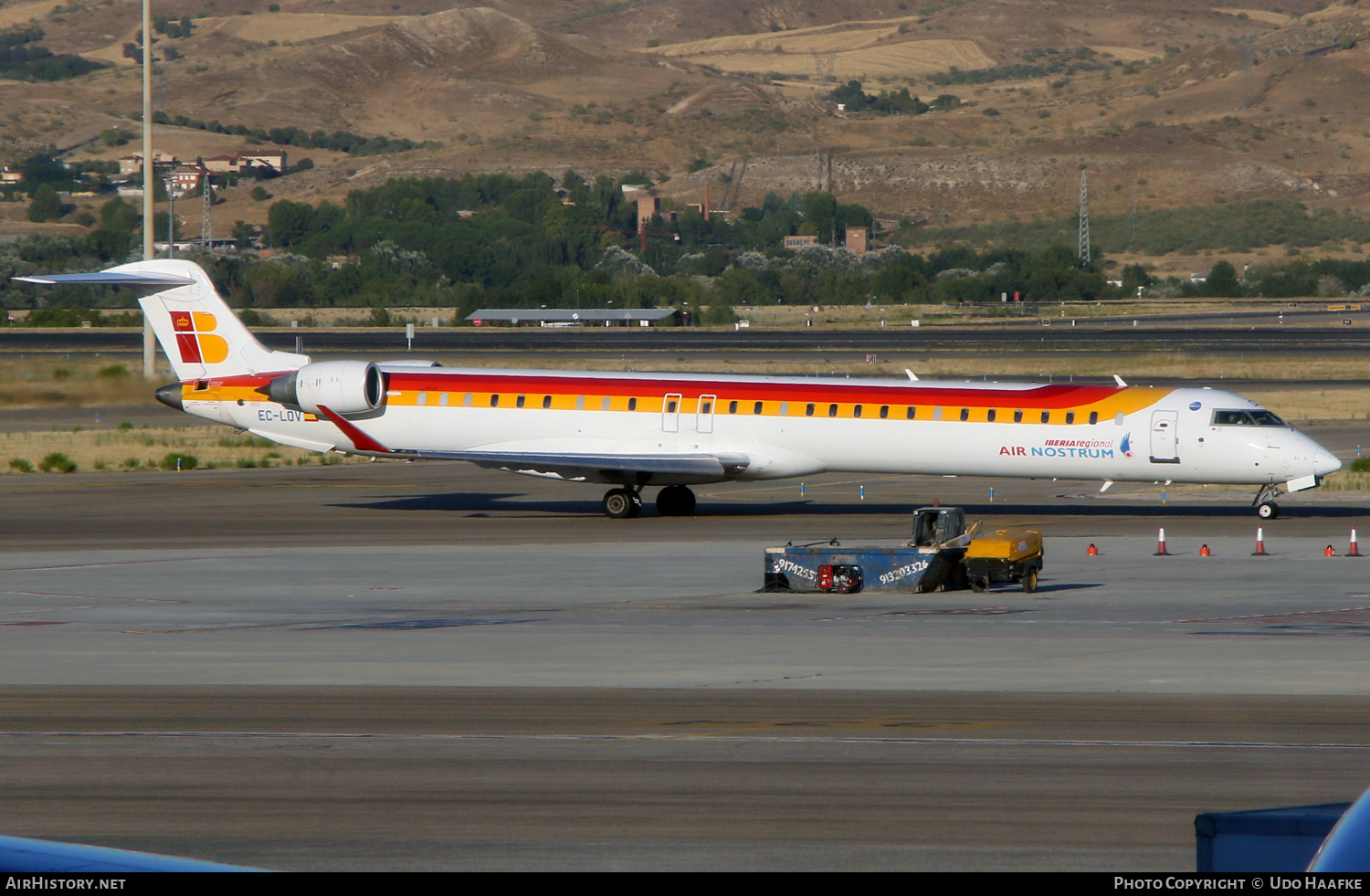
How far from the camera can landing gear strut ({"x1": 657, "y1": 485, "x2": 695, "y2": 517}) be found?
3681 cm

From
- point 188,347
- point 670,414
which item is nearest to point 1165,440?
point 670,414

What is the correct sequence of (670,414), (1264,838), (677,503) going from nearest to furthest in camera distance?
(1264,838)
(670,414)
(677,503)

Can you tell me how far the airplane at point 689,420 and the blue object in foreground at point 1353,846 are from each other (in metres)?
29.3

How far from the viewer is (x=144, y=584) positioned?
25.5 metres

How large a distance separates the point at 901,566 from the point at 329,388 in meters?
15.9

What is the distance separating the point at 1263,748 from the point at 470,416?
24.9 m

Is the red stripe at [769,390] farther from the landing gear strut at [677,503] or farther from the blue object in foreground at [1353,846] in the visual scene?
the blue object in foreground at [1353,846]

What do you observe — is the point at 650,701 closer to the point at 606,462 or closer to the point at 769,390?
the point at 606,462

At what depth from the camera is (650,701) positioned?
1588 centimetres

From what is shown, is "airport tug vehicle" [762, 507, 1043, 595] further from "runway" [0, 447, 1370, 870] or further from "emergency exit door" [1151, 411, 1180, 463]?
"emergency exit door" [1151, 411, 1180, 463]

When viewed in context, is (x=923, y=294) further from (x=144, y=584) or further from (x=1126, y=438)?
(x=144, y=584)

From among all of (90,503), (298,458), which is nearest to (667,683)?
(90,503)

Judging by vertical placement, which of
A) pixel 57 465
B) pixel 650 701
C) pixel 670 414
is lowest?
pixel 650 701

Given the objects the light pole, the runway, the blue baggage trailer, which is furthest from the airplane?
the light pole
